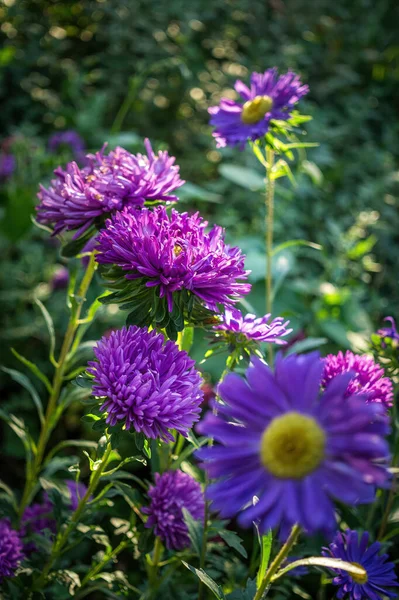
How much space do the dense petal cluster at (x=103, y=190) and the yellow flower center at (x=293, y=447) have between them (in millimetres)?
359

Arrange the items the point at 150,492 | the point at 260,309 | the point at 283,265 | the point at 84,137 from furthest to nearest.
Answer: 1. the point at 84,137
2. the point at 260,309
3. the point at 283,265
4. the point at 150,492

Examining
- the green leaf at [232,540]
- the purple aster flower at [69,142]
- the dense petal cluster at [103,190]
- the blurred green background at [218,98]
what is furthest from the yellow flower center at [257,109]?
the purple aster flower at [69,142]

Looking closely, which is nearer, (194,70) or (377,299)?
(377,299)

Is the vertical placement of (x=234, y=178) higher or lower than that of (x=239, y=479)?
higher

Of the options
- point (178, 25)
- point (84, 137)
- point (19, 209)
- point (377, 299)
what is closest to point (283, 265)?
point (377, 299)

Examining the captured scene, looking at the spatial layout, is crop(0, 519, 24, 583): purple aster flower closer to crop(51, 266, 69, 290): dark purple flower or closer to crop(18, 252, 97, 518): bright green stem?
crop(18, 252, 97, 518): bright green stem

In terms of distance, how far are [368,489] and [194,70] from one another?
236 cm

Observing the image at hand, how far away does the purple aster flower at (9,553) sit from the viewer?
32.1 inches

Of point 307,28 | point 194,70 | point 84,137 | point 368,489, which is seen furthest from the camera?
point 307,28

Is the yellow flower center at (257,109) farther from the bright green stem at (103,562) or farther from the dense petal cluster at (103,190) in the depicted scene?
the bright green stem at (103,562)

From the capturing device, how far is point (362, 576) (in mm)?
654

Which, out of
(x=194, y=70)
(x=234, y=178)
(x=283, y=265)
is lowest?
(x=283, y=265)

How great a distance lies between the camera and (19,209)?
1788 mm

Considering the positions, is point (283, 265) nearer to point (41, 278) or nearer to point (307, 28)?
point (41, 278)
